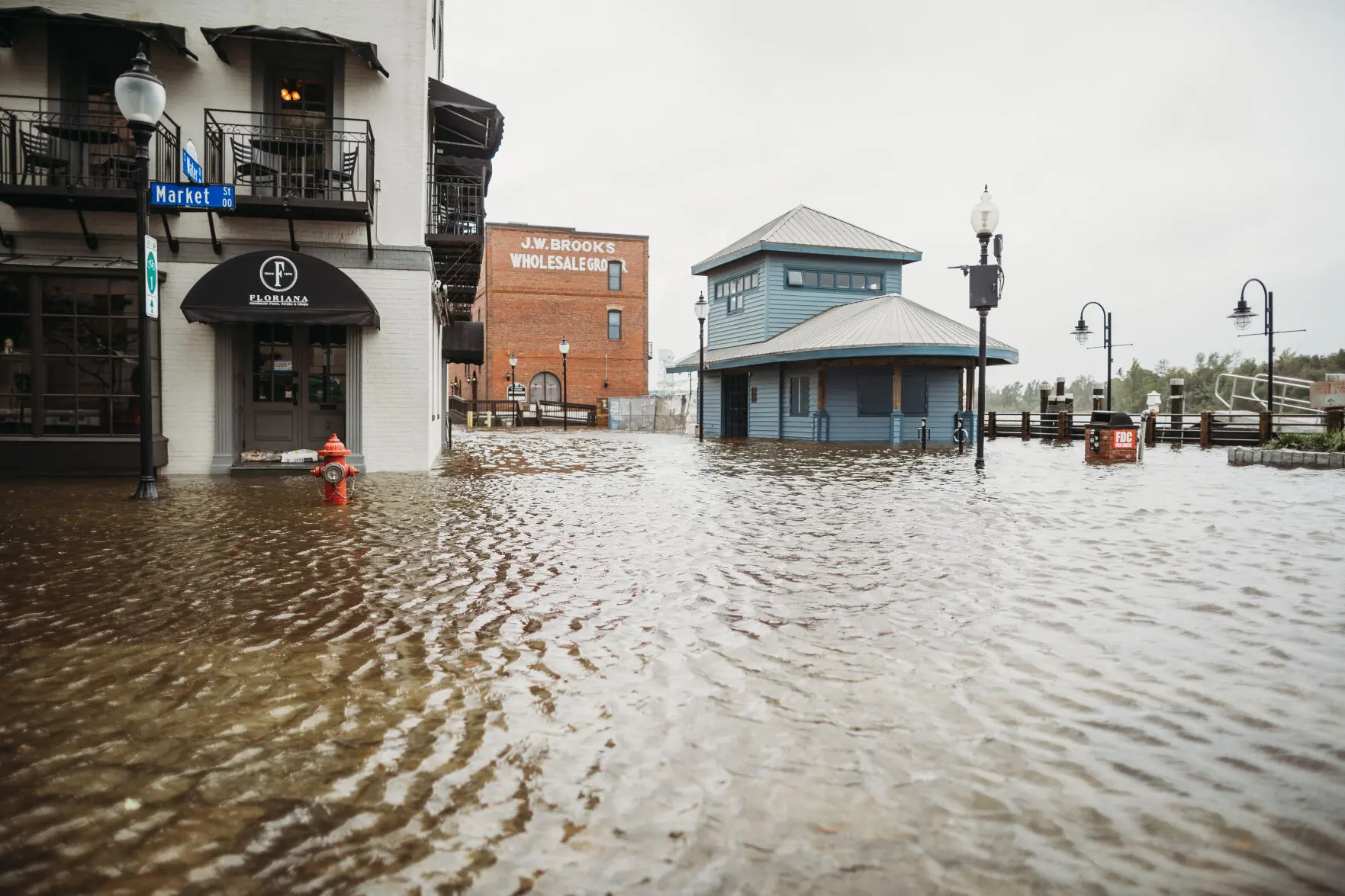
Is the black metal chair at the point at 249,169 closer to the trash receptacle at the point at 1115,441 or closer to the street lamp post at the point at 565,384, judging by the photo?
the trash receptacle at the point at 1115,441

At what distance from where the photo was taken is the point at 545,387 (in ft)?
168

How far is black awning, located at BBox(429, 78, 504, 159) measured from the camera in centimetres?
1631

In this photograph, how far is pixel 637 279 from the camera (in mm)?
52062

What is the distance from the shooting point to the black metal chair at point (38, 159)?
12875 mm

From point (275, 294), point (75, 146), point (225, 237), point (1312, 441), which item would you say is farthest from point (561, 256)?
point (1312, 441)

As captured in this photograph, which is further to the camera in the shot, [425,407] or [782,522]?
[425,407]

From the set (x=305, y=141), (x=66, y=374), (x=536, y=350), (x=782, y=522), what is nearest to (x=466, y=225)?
(x=305, y=141)

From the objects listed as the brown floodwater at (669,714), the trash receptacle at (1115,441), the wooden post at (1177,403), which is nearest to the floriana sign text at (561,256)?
the wooden post at (1177,403)

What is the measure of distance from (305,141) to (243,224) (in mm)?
1745

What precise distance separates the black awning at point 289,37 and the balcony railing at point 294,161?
993mm

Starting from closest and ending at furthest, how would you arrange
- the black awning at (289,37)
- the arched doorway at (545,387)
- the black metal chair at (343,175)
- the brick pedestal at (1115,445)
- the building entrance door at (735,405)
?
1. the black awning at (289,37)
2. the black metal chair at (343,175)
3. the brick pedestal at (1115,445)
4. the building entrance door at (735,405)
5. the arched doorway at (545,387)

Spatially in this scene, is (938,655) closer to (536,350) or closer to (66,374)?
(66,374)

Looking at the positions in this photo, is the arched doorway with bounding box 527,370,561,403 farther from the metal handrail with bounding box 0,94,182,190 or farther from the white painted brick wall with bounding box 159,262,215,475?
the metal handrail with bounding box 0,94,182,190

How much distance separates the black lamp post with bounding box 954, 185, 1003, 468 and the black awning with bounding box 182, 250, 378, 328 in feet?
36.8
